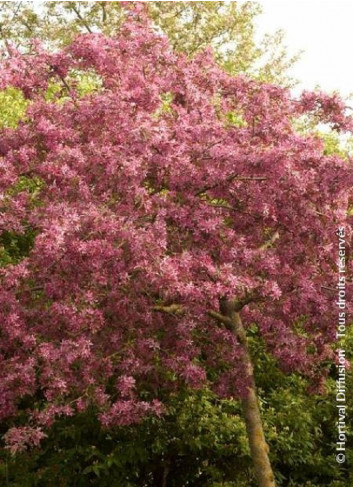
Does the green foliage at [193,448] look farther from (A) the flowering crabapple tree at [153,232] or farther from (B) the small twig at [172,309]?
(B) the small twig at [172,309]

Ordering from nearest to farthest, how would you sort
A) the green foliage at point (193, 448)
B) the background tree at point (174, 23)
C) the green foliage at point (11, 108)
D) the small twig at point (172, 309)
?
the small twig at point (172, 309) < the green foliage at point (193, 448) < the green foliage at point (11, 108) < the background tree at point (174, 23)

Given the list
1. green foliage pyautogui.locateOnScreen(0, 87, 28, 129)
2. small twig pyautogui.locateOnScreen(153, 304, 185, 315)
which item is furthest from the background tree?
small twig pyautogui.locateOnScreen(153, 304, 185, 315)

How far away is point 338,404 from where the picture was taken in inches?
414

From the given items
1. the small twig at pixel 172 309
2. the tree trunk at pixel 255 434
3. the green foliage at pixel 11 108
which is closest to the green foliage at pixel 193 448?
the tree trunk at pixel 255 434

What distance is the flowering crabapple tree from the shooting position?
662 centimetres

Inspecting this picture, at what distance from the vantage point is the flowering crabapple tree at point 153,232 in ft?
21.7

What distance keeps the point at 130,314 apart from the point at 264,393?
4.55 metres

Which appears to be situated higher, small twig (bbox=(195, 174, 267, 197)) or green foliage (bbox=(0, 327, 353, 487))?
small twig (bbox=(195, 174, 267, 197))

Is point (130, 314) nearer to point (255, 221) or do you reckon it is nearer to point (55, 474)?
point (255, 221)

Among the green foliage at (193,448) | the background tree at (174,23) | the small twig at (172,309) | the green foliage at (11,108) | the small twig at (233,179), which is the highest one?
the background tree at (174,23)

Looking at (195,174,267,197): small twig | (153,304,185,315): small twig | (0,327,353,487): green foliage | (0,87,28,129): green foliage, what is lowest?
(0,327,353,487): green foliage

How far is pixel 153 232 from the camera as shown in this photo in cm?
663

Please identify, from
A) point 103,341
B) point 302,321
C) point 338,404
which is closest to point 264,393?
point 338,404

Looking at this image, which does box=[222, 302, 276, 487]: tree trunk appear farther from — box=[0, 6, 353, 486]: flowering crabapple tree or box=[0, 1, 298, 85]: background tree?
box=[0, 1, 298, 85]: background tree
